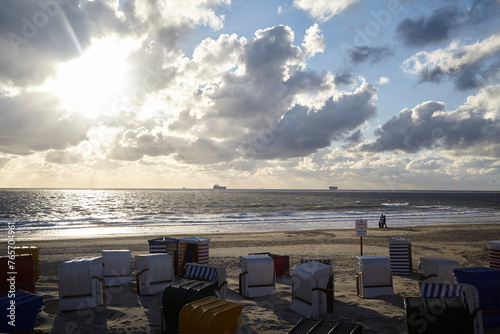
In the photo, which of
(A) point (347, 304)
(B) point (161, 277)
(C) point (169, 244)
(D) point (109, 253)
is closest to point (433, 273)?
(A) point (347, 304)

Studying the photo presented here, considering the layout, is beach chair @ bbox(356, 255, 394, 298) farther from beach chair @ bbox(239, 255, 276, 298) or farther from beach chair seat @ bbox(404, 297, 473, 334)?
beach chair seat @ bbox(404, 297, 473, 334)

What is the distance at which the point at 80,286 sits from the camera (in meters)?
12.0

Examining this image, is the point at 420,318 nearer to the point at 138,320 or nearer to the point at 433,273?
the point at 433,273

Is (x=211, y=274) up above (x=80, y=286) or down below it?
above

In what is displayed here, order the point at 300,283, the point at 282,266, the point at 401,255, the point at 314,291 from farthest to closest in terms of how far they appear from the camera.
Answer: the point at 282,266 < the point at 401,255 < the point at 300,283 < the point at 314,291

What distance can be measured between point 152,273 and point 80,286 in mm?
2655

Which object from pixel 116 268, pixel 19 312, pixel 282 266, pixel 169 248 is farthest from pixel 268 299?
pixel 19 312

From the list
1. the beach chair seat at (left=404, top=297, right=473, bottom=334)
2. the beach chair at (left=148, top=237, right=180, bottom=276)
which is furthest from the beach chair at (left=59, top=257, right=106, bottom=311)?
the beach chair seat at (left=404, top=297, right=473, bottom=334)

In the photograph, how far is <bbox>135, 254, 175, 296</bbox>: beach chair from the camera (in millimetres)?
13617

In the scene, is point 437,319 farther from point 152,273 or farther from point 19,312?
point 19,312

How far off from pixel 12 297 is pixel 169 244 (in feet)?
27.4

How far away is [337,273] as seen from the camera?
17.7 meters

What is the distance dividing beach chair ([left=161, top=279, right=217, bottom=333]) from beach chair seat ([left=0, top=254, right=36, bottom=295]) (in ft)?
21.6

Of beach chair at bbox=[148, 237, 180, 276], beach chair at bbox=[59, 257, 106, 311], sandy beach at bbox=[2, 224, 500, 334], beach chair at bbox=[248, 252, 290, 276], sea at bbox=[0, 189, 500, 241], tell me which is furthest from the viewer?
sea at bbox=[0, 189, 500, 241]
